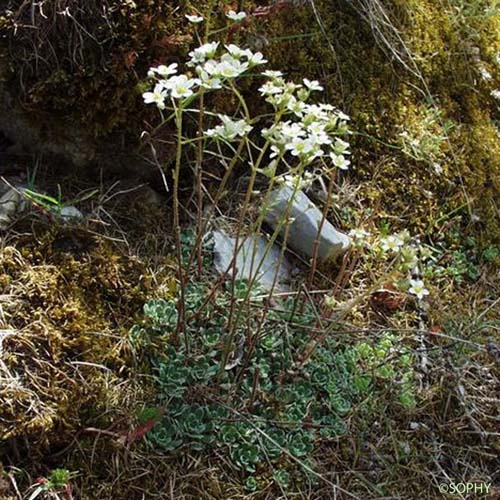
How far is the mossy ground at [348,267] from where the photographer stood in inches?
84.7

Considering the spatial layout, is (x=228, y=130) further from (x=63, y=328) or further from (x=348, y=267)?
(x=348, y=267)

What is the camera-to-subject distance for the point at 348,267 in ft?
9.33

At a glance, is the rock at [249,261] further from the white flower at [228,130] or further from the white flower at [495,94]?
the white flower at [495,94]

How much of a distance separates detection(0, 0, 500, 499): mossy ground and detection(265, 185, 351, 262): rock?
0.10m

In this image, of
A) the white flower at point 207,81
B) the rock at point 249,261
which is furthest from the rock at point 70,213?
the white flower at point 207,81

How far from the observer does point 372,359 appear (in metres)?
2.56

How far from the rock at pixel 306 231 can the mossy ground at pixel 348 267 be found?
0.34 feet

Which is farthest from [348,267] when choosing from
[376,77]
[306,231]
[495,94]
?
[495,94]

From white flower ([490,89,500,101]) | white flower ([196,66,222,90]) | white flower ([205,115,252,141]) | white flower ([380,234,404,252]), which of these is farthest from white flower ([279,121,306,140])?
white flower ([490,89,500,101])

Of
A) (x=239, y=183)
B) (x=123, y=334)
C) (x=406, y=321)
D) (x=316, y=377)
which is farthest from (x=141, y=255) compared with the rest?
(x=406, y=321)

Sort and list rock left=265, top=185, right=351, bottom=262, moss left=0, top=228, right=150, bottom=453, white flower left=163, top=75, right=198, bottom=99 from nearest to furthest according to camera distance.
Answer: white flower left=163, top=75, right=198, bottom=99
moss left=0, top=228, right=150, bottom=453
rock left=265, top=185, right=351, bottom=262

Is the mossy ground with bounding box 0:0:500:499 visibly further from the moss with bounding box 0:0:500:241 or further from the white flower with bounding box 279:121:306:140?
the white flower with bounding box 279:121:306:140

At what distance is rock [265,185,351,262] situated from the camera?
2.76 metres

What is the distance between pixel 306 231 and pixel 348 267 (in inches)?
8.8
